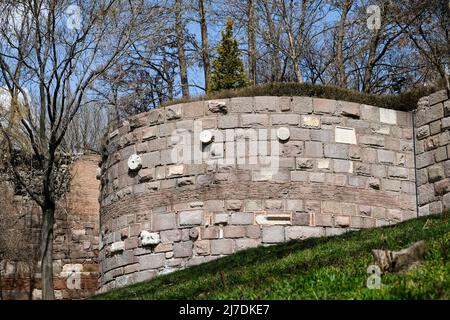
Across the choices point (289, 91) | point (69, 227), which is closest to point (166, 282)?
point (289, 91)

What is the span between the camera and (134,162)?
55.8ft

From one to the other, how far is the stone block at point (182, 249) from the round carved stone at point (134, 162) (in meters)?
1.70

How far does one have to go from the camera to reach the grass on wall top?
55.3ft

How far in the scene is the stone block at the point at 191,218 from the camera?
16031 millimetres

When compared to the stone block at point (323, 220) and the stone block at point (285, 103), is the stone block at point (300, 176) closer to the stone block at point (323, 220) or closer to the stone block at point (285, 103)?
the stone block at point (323, 220)

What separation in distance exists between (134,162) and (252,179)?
7.39 feet

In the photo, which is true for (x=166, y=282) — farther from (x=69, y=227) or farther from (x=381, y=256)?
(x=69, y=227)

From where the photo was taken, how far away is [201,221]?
16016mm

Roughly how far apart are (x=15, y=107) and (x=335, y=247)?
7218mm

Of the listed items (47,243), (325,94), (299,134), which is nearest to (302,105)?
(299,134)

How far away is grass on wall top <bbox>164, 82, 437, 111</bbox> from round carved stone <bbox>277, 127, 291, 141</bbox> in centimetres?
83

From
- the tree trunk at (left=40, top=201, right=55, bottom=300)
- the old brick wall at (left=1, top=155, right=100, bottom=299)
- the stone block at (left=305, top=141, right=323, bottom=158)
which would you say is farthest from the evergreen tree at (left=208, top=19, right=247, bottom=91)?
the tree trunk at (left=40, top=201, right=55, bottom=300)

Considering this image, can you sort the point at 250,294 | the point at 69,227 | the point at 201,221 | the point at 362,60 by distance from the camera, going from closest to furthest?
the point at 250,294 → the point at 201,221 → the point at 69,227 → the point at 362,60

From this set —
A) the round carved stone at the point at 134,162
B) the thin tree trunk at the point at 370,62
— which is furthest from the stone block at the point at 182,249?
the thin tree trunk at the point at 370,62
